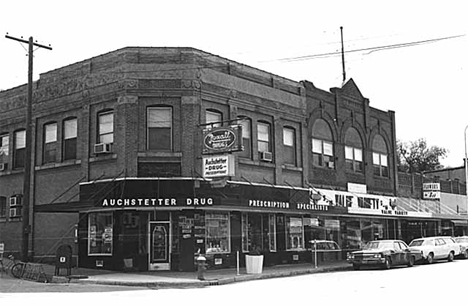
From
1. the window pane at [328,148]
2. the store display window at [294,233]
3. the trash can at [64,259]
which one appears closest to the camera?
the trash can at [64,259]

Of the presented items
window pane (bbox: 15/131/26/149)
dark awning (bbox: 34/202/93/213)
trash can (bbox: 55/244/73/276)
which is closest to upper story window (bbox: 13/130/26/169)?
window pane (bbox: 15/131/26/149)

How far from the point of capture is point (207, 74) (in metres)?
27.0

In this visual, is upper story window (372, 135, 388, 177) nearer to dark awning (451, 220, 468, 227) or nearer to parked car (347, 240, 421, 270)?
parked car (347, 240, 421, 270)

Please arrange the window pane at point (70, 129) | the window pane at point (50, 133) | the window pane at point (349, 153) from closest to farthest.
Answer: the window pane at point (70, 129)
the window pane at point (50, 133)
the window pane at point (349, 153)

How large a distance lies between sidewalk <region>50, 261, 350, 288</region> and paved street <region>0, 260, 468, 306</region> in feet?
2.72

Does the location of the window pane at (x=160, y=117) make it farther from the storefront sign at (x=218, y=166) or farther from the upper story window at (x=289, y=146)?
the upper story window at (x=289, y=146)

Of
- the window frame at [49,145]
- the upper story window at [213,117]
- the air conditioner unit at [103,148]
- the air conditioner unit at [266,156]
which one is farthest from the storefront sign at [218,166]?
the window frame at [49,145]

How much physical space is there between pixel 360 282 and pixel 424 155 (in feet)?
193

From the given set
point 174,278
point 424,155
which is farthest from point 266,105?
point 424,155

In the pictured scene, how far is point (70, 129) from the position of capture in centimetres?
2844

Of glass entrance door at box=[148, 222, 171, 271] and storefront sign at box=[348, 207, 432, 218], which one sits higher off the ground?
storefront sign at box=[348, 207, 432, 218]

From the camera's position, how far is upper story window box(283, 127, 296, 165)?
3123 cm

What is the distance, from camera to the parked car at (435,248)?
108 feet

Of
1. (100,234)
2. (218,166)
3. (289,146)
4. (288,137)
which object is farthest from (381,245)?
(100,234)
